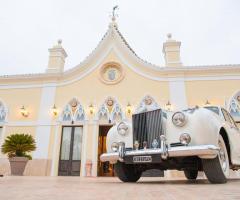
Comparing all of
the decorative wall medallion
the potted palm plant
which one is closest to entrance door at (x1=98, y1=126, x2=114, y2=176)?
the decorative wall medallion

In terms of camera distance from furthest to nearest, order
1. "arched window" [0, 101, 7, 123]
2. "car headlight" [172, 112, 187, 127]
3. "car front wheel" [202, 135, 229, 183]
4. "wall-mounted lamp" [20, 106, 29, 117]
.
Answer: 1. "arched window" [0, 101, 7, 123]
2. "wall-mounted lamp" [20, 106, 29, 117]
3. "car headlight" [172, 112, 187, 127]
4. "car front wheel" [202, 135, 229, 183]

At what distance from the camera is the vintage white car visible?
3623 millimetres

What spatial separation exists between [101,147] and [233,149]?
25.5 feet

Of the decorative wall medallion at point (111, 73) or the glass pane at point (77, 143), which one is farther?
the decorative wall medallion at point (111, 73)

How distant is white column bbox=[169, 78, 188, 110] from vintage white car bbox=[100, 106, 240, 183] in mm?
5756

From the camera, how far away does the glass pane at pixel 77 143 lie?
11149 millimetres

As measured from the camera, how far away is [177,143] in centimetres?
391

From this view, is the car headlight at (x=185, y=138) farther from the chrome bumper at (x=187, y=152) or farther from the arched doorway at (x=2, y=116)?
the arched doorway at (x=2, y=116)

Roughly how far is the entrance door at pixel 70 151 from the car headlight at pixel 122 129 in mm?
6782

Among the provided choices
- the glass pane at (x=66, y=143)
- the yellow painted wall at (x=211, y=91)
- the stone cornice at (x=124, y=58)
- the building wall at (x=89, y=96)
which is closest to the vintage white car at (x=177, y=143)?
the yellow painted wall at (x=211, y=91)

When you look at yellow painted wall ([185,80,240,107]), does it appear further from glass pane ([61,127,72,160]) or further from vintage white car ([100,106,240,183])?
glass pane ([61,127,72,160])

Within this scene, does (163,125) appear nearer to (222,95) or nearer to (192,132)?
(192,132)

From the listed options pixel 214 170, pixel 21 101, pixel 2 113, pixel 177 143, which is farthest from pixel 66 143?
pixel 214 170

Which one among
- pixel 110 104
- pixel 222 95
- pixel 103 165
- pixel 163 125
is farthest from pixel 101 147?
pixel 163 125
